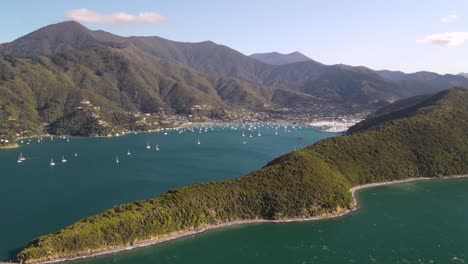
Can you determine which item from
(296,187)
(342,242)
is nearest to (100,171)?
(296,187)

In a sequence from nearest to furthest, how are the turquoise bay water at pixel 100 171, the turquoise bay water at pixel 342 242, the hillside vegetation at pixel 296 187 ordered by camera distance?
1. the turquoise bay water at pixel 342 242
2. the hillside vegetation at pixel 296 187
3. the turquoise bay water at pixel 100 171

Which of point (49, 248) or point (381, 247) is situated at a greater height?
point (49, 248)

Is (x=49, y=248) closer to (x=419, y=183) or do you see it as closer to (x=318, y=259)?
(x=318, y=259)

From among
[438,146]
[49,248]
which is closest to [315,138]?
[438,146]

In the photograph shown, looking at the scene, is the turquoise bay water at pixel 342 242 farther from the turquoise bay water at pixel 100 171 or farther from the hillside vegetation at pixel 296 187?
the turquoise bay water at pixel 100 171

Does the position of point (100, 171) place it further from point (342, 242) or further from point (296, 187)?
point (342, 242)

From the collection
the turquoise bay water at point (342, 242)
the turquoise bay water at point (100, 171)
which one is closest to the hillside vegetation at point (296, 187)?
the turquoise bay water at point (342, 242)

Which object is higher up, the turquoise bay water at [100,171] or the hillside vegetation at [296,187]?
the hillside vegetation at [296,187]
